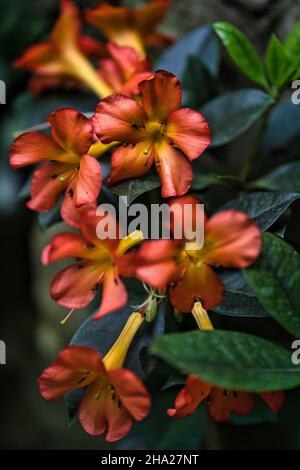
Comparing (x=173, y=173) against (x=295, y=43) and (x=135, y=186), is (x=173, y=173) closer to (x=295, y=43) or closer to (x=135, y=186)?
(x=135, y=186)

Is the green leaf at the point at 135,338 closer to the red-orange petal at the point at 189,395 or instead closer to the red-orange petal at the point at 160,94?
the red-orange petal at the point at 189,395

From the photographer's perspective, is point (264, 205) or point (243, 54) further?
point (243, 54)

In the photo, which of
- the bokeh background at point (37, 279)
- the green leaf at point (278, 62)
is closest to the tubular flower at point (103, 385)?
the bokeh background at point (37, 279)

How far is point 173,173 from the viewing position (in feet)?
3.17

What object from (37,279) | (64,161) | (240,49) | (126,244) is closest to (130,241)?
(126,244)

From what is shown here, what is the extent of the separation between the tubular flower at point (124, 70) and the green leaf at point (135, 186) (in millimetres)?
167

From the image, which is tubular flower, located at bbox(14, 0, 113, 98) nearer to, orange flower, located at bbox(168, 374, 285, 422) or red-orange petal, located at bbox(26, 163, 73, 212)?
red-orange petal, located at bbox(26, 163, 73, 212)

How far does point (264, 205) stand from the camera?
102 centimetres

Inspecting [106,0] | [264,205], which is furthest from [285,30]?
[264,205]

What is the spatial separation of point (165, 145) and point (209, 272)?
0.77 ft

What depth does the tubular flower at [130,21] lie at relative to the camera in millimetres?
1378

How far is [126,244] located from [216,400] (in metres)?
0.28

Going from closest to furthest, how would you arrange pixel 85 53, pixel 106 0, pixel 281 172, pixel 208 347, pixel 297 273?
pixel 208 347 < pixel 297 273 < pixel 281 172 < pixel 85 53 < pixel 106 0

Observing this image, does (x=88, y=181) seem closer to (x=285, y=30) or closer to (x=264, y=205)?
(x=264, y=205)
